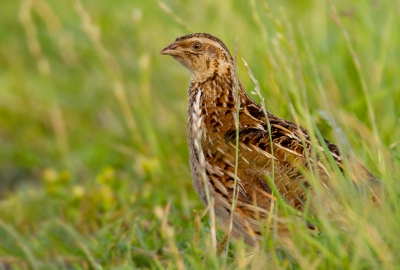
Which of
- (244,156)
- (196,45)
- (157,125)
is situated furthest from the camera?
(157,125)

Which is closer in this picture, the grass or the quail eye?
the grass

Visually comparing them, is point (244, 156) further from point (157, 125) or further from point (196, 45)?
point (157, 125)

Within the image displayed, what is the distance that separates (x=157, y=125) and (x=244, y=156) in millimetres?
2843

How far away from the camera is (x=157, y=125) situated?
23.6ft

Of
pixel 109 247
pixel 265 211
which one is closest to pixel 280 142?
pixel 265 211

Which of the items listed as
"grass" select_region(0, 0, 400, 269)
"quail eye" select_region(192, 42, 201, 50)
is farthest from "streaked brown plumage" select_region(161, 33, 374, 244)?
"quail eye" select_region(192, 42, 201, 50)

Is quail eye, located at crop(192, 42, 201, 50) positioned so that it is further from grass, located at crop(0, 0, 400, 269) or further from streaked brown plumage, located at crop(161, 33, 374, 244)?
grass, located at crop(0, 0, 400, 269)

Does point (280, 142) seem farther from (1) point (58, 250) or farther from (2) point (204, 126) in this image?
(1) point (58, 250)

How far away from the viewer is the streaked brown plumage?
425cm

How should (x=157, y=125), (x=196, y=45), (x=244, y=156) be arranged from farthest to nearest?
(x=157, y=125) < (x=196, y=45) < (x=244, y=156)

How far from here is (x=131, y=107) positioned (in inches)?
302

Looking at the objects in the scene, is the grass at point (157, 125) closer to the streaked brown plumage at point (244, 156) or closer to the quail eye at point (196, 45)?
the streaked brown plumage at point (244, 156)

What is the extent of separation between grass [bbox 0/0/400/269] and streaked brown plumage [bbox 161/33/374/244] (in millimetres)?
128

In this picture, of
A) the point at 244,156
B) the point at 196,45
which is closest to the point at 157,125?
the point at 196,45
